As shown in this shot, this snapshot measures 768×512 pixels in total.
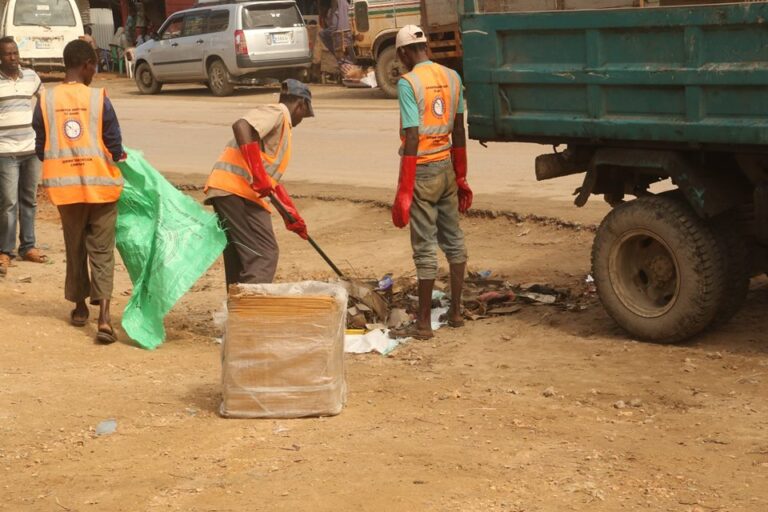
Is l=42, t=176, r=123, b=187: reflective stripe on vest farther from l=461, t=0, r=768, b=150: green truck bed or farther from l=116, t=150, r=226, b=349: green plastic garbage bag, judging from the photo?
l=461, t=0, r=768, b=150: green truck bed

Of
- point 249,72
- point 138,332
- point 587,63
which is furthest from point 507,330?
point 249,72

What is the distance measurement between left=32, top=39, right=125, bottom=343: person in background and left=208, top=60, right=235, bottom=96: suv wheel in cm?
1770

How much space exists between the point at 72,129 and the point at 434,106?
A: 2.15 meters

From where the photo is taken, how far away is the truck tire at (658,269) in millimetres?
6902

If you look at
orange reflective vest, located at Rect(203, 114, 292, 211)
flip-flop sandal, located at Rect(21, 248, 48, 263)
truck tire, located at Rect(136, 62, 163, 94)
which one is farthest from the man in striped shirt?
truck tire, located at Rect(136, 62, 163, 94)

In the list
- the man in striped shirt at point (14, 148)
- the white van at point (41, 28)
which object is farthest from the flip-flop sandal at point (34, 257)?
the white van at point (41, 28)


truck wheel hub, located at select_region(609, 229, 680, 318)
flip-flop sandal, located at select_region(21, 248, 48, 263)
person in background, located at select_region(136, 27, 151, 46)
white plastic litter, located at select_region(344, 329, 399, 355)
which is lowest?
white plastic litter, located at select_region(344, 329, 399, 355)

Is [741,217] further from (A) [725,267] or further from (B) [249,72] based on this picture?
(B) [249,72]

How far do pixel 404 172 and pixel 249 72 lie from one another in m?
18.1

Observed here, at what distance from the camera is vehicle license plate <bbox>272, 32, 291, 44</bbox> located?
979 inches

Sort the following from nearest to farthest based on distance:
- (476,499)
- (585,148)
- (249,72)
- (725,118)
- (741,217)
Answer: (476,499) → (725,118) → (741,217) → (585,148) → (249,72)

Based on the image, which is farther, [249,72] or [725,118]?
[249,72]

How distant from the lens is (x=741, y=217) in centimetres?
710

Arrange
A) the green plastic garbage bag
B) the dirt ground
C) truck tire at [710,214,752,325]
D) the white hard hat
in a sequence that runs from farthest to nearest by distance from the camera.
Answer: the green plastic garbage bag → the white hard hat → truck tire at [710,214,752,325] → the dirt ground
